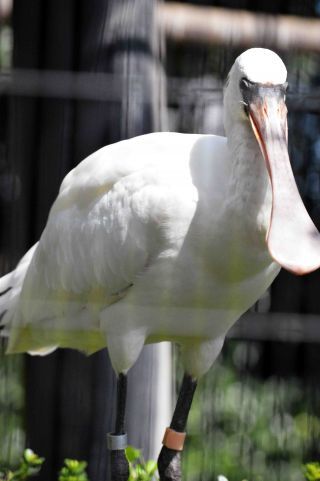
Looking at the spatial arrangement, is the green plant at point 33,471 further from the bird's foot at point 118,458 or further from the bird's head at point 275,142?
the bird's head at point 275,142

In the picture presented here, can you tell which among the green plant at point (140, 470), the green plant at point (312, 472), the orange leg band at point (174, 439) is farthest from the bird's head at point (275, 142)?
the orange leg band at point (174, 439)

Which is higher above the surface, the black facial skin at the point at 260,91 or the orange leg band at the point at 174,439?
the black facial skin at the point at 260,91

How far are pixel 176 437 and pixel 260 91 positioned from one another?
752mm

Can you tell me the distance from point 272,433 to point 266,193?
3.50 feet

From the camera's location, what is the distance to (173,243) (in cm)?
203

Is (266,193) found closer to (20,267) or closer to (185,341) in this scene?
(185,341)

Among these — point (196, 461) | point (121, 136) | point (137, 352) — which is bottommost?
point (196, 461)

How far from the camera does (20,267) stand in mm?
2420

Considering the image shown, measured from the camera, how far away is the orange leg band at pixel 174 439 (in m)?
2.33

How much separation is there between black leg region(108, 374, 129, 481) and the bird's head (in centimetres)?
53

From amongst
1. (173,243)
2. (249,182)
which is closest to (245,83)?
(249,182)

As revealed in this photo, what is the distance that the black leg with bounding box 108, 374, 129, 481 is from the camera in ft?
7.33

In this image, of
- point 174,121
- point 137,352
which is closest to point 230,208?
point 137,352

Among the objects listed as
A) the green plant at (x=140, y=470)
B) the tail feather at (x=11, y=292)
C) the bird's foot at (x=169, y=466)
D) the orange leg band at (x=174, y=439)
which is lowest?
the bird's foot at (x=169, y=466)
